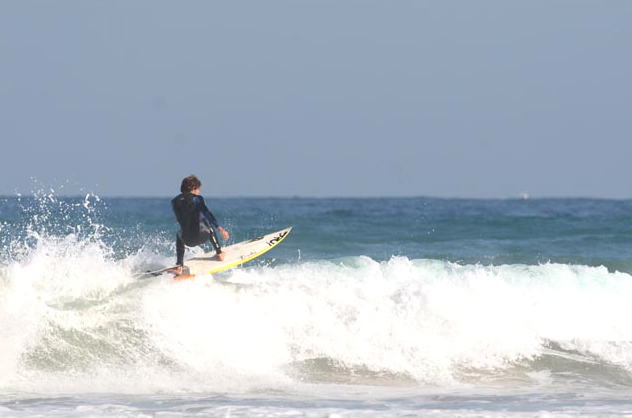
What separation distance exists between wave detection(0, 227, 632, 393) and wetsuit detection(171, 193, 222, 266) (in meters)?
0.54

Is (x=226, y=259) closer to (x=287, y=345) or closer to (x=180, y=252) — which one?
(x=180, y=252)

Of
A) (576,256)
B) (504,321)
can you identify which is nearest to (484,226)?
(576,256)

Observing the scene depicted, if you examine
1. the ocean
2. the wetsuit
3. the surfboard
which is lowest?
the ocean

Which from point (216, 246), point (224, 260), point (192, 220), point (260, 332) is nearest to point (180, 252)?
point (192, 220)

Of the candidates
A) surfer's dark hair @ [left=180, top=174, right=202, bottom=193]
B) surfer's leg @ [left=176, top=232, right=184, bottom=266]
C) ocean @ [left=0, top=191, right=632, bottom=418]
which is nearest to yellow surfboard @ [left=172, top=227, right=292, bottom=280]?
surfer's leg @ [left=176, top=232, right=184, bottom=266]

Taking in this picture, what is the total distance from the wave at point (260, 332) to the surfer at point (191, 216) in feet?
1.77

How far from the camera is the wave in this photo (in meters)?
10.6

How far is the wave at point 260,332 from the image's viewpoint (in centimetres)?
1059

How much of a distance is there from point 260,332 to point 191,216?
1738 millimetres

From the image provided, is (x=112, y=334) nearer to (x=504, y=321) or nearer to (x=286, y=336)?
(x=286, y=336)

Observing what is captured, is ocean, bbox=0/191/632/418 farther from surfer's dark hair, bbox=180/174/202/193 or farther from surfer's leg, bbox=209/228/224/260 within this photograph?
surfer's dark hair, bbox=180/174/202/193

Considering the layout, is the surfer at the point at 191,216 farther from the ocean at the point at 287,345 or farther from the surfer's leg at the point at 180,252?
the ocean at the point at 287,345

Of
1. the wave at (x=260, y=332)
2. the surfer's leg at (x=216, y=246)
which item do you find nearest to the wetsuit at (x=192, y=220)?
the surfer's leg at (x=216, y=246)

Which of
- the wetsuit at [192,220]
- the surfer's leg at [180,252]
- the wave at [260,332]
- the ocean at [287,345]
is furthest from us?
the surfer's leg at [180,252]
